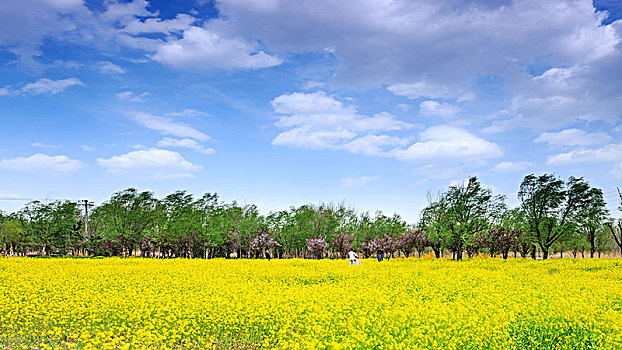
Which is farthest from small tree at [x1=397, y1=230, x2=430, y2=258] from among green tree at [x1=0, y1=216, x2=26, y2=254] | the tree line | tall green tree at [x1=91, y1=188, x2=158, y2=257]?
green tree at [x1=0, y1=216, x2=26, y2=254]

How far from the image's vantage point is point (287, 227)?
53.9 meters

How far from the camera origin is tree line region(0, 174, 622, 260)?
1694 inches

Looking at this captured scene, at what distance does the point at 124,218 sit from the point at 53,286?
3633cm

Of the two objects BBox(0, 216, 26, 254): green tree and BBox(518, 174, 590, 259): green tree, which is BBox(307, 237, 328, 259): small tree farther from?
BBox(0, 216, 26, 254): green tree

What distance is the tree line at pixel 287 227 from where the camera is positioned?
4303 centimetres

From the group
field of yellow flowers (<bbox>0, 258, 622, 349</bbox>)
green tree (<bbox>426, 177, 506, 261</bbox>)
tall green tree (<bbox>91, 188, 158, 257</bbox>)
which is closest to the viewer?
field of yellow flowers (<bbox>0, 258, 622, 349</bbox>)

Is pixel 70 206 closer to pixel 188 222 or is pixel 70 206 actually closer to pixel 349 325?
pixel 188 222

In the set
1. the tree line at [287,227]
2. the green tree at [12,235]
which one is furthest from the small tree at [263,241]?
the green tree at [12,235]

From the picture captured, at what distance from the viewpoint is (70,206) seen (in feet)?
166

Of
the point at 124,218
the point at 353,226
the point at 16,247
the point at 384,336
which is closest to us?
the point at 384,336

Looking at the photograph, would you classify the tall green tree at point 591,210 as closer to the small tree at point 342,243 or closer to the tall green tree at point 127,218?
the small tree at point 342,243

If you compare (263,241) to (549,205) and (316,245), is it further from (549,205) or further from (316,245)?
(549,205)

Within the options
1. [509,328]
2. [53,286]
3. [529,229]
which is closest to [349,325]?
[509,328]

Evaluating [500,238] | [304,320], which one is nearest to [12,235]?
[500,238]
